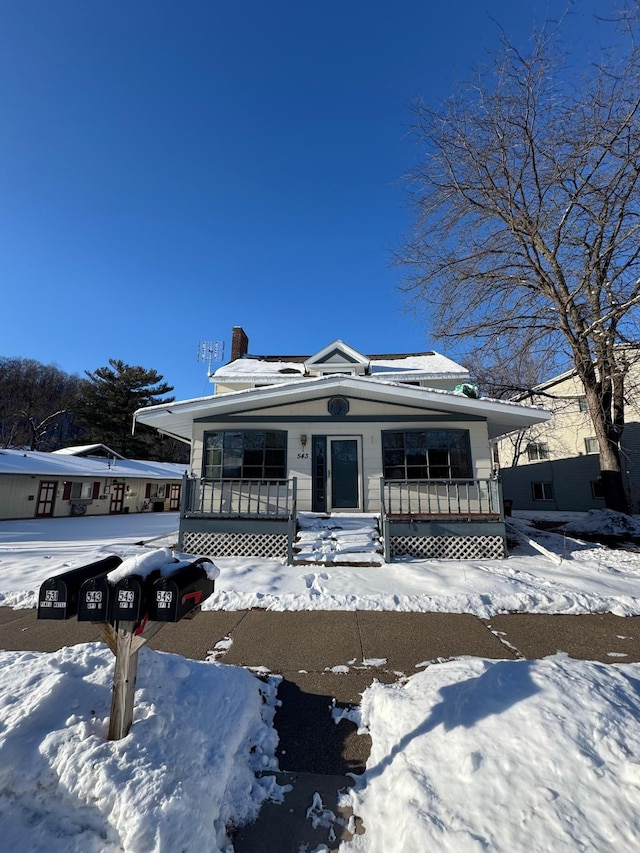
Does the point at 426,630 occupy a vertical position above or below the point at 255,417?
below

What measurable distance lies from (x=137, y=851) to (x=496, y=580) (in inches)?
240

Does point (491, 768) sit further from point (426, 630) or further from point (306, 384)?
point (306, 384)

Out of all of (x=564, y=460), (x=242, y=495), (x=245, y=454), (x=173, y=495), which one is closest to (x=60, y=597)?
(x=242, y=495)

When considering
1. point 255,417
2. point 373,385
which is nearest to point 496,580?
point 373,385

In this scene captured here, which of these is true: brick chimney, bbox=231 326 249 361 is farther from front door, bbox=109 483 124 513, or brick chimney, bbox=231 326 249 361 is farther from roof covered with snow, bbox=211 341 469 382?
front door, bbox=109 483 124 513

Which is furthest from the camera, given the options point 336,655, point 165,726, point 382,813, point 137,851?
point 336,655

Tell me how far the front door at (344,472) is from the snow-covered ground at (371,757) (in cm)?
696

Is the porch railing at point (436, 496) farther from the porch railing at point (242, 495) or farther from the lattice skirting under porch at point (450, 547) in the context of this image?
the porch railing at point (242, 495)

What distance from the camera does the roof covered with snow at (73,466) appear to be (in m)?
19.0

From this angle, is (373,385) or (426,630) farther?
(373,385)

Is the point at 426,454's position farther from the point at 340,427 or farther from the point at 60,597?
the point at 60,597

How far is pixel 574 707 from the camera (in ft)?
8.00

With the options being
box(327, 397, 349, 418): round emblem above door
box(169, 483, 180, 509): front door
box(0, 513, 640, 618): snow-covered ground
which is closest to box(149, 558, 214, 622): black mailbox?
box(0, 513, 640, 618): snow-covered ground

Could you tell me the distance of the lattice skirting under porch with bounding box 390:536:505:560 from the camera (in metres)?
8.39
